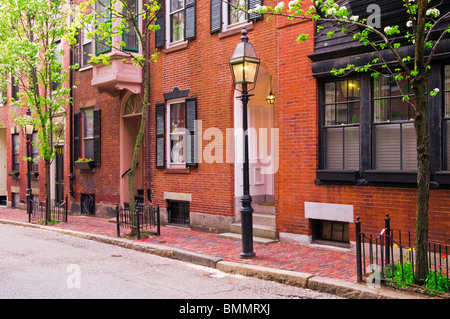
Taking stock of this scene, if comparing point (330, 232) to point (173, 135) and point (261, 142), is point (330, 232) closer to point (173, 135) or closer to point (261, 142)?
point (261, 142)

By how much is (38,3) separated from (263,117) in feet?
27.2

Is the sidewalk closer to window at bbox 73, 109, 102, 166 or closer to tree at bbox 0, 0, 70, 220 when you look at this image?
tree at bbox 0, 0, 70, 220

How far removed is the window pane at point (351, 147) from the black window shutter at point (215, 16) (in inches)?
193

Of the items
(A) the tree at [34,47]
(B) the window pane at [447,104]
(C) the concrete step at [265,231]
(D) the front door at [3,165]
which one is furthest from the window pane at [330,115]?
(D) the front door at [3,165]

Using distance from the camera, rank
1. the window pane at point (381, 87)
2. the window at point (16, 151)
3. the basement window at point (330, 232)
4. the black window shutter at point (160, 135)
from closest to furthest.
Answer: the window pane at point (381, 87) → the basement window at point (330, 232) → the black window shutter at point (160, 135) → the window at point (16, 151)

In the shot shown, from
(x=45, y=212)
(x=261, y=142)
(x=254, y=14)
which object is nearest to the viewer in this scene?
(x=254, y=14)

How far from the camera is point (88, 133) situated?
61.4ft

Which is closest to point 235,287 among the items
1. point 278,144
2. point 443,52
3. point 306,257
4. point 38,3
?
point 306,257

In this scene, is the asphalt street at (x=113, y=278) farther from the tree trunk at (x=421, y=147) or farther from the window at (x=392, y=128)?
the window at (x=392, y=128)

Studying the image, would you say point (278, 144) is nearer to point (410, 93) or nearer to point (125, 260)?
point (410, 93)

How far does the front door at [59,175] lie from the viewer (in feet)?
66.9

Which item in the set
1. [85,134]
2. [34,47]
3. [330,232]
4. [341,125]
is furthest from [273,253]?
[85,134]

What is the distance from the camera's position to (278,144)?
1112 centimetres

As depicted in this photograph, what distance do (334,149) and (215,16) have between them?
5257 mm
